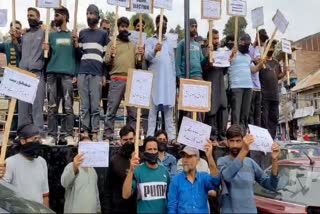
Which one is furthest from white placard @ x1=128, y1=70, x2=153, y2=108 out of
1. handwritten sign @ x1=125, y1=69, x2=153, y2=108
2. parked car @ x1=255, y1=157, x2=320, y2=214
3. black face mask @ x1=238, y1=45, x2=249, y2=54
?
black face mask @ x1=238, y1=45, x2=249, y2=54

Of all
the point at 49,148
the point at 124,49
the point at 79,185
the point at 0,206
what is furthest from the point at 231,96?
the point at 0,206

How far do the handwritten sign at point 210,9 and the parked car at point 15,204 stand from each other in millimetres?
4332

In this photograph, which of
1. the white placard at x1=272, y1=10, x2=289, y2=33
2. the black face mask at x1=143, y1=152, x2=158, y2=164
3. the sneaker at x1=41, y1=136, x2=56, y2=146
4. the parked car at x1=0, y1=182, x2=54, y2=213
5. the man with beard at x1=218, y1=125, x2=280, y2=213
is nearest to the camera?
the parked car at x1=0, y1=182, x2=54, y2=213

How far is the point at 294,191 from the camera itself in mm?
5848

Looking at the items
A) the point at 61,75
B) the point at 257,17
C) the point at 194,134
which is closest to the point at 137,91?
the point at 194,134

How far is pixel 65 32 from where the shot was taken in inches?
306

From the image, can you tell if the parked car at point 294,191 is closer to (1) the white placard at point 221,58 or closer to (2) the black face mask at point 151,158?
(2) the black face mask at point 151,158

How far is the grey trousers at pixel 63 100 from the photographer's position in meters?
7.62

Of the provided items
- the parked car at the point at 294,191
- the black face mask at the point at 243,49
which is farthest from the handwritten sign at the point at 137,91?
the black face mask at the point at 243,49

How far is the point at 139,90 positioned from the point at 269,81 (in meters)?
3.80

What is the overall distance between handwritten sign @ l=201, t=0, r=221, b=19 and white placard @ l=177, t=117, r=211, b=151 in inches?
115

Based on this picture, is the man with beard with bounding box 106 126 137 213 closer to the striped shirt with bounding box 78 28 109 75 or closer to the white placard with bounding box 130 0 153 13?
the striped shirt with bounding box 78 28 109 75

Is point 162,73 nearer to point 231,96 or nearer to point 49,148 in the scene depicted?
point 231,96

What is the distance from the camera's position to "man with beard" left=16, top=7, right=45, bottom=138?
25.0ft
